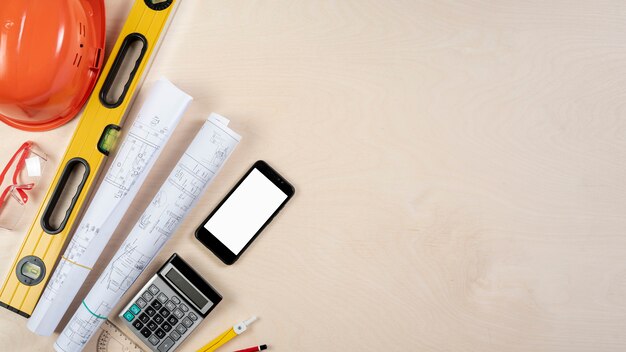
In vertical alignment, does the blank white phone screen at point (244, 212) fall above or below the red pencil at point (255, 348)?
above

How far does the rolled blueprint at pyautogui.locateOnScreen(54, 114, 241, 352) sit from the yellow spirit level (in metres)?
0.07

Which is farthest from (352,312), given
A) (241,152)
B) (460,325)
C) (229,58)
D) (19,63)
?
(19,63)

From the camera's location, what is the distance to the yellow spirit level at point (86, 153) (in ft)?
2.25

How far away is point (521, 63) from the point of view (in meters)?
0.70

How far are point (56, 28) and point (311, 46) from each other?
30 cm

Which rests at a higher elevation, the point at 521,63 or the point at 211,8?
the point at 521,63

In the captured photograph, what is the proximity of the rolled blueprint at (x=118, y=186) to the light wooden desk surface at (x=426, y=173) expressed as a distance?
0.04 meters

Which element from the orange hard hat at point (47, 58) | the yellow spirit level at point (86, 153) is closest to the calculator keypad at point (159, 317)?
the yellow spirit level at point (86, 153)

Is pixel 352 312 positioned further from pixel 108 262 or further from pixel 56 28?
pixel 56 28

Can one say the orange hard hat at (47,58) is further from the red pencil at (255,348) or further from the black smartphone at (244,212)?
the red pencil at (255,348)

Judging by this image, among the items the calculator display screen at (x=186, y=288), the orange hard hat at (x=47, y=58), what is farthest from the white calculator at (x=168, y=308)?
the orange hard hat at (x=47, y=58)

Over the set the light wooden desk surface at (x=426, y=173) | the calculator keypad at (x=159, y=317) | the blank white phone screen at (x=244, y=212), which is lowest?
the calculator keypad at (x=159, y=317)

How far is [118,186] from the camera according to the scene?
0.66 metres

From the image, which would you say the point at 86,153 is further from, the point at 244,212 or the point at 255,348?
the point at 255,348
